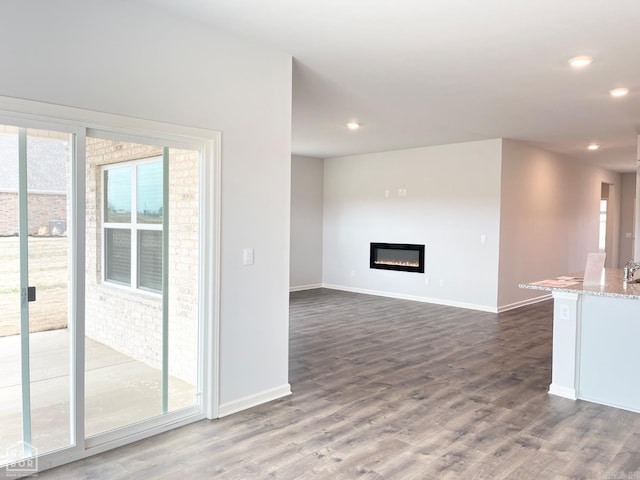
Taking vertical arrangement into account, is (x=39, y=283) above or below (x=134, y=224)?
below

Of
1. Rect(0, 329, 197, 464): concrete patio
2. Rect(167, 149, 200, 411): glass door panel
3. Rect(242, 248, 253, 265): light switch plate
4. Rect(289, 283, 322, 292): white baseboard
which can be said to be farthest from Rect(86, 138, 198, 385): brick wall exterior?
Rect(289, 283, 322, 292): white baseboard

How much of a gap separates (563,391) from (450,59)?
2823 millimetres

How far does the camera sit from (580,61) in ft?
12.0

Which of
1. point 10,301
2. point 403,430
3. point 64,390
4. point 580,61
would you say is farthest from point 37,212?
point 580,61

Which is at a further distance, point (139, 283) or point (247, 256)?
point (247, 256)

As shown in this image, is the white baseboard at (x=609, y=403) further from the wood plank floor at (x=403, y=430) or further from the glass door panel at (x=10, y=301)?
the glass door panel at (x=10, y=301)

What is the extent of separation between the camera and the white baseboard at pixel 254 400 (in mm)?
3305

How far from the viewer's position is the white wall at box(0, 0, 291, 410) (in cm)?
244

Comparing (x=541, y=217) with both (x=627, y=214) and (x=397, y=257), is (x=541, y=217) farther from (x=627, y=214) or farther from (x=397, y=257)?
(x=627, y=214)

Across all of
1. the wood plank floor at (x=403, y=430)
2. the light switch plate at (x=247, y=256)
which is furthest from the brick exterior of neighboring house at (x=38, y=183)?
the wood plank floor at (x=403, y=430)

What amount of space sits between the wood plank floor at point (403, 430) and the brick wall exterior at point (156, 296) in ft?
1.83

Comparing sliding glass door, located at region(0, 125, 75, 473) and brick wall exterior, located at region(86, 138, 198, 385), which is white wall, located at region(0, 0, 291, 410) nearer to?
brick wall exterior, located at region(86, 138, 198, 385)

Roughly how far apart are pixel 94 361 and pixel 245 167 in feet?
5.28

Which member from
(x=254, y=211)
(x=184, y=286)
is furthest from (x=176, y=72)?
(x=184, y=286)
